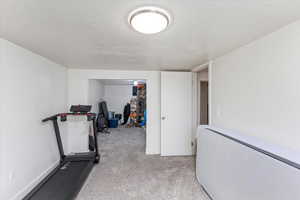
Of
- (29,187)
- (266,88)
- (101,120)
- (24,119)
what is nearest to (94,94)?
(101,120)

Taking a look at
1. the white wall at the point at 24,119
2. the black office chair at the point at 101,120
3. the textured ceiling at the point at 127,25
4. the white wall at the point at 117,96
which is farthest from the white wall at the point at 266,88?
the white wall at the point at 117,96

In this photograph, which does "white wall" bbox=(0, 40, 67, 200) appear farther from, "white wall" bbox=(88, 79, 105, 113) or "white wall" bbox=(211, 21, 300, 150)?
"white wall" bbox=(211, 21, 300, 150)

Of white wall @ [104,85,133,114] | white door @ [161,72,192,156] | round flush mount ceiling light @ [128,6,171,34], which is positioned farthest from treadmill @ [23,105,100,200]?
white wall @ [104,85,133,114]

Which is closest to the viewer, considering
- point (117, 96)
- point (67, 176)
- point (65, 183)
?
point (65, 183)

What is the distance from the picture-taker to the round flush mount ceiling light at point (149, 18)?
40.7 inches

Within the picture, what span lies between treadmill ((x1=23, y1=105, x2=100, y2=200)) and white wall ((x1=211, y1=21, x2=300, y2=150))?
2402 mm

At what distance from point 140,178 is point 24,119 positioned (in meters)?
1.95

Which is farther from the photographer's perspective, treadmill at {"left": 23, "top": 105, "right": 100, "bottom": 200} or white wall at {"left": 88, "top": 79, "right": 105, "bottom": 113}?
white wall at {"left": 88, "top": 79, "right": 105, "bottom": 113}

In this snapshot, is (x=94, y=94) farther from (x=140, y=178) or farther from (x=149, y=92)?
(x=140, y=178)

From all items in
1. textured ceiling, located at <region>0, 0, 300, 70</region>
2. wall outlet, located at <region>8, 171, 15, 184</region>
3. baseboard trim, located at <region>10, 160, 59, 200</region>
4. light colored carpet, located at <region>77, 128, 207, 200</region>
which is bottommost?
light colored carpet, located at <region>77, 128, 207, 200</region>

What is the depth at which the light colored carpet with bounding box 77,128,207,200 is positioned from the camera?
76.0 inches

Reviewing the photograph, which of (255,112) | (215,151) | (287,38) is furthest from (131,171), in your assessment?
(287,38)

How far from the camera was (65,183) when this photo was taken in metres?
2.05

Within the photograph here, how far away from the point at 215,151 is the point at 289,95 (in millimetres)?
973
